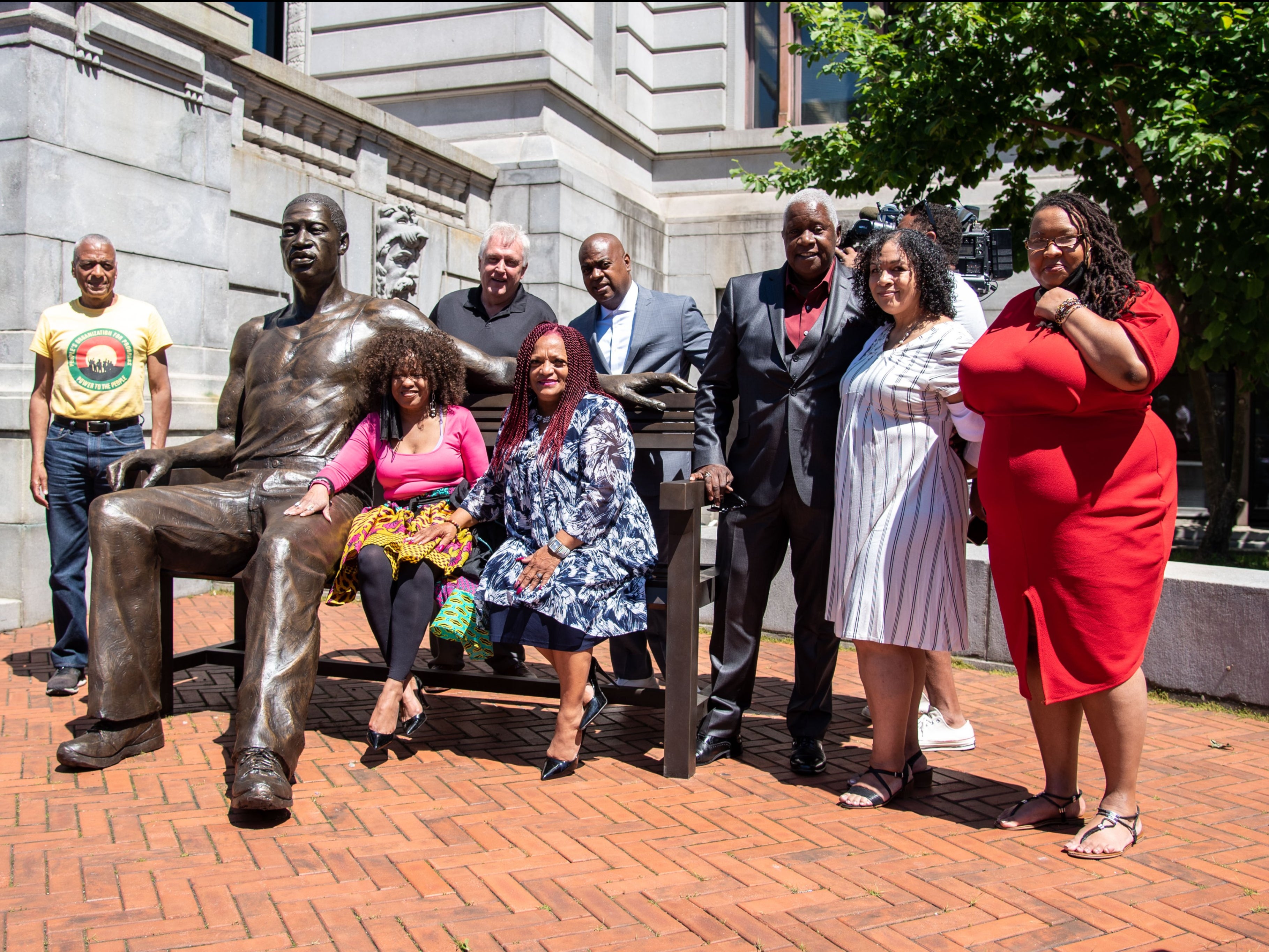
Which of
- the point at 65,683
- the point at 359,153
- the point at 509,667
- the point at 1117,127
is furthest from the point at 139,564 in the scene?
the point at 1117,127

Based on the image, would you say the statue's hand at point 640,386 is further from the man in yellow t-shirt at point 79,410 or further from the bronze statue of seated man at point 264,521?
the man in yellow t-shirt at point 79,410

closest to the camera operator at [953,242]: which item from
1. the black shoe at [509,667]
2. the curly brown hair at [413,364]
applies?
the curly brown hair at [413,364]

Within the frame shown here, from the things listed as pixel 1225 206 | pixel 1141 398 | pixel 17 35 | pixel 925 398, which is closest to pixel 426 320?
pixel 925 398

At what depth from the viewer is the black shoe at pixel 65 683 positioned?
16.7ft

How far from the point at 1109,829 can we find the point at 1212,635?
219 centimetres

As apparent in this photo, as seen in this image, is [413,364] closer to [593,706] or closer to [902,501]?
[593,706]

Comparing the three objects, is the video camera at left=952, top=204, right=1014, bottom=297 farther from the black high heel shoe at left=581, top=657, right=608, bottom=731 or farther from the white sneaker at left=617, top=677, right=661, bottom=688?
the black high heel shoe at left=581, top=657, right=608, bottom=731

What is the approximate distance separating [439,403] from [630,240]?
8.96m

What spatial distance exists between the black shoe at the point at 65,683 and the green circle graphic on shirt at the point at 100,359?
4.45ft

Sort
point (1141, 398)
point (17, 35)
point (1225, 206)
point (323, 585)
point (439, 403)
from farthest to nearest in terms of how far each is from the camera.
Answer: point (1225, 206), point (17, 35), point (439, 403), point (323, 585), point (1141, 398)

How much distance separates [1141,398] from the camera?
340cm

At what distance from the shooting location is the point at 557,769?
160 inches

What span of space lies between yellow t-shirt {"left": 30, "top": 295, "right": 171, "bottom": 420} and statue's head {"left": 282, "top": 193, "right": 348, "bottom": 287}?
1300 mm

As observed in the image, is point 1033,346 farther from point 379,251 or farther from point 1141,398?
point 379,251
